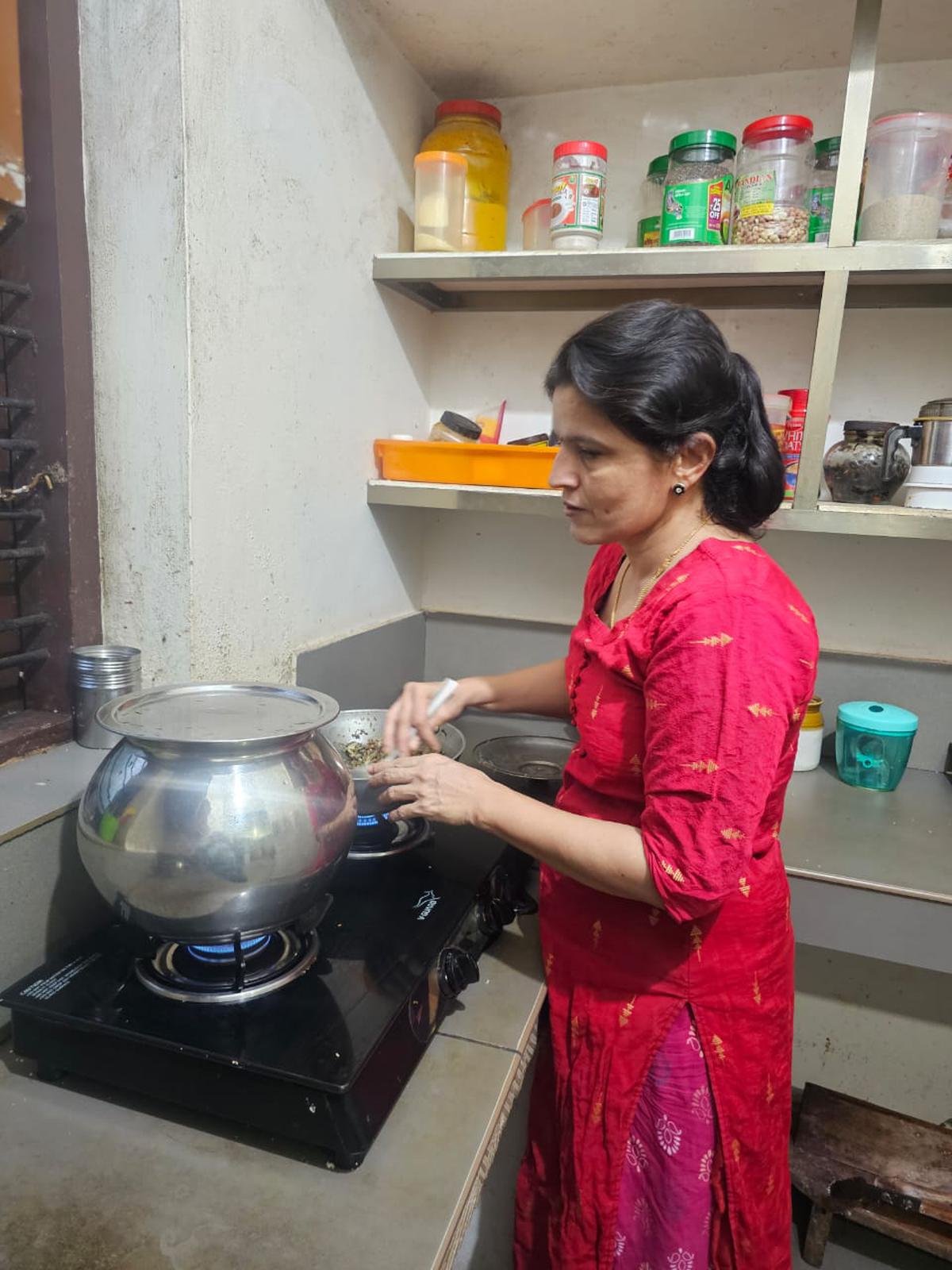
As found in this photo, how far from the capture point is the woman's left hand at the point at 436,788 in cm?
88

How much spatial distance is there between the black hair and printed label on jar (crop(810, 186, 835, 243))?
1.74 feet

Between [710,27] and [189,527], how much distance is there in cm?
116

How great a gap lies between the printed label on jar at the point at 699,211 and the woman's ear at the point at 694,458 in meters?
0.59

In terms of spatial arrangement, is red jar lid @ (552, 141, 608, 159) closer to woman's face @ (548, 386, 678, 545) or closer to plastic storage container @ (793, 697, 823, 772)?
woman's face @ (548, 386, 678, 545)

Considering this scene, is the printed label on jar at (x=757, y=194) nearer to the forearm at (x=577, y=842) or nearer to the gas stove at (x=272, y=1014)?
the forearm at (x=577, y=842)

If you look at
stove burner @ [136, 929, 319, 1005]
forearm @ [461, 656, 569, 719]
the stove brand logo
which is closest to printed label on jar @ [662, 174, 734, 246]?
forearm @ [461, 656, 569, 719]

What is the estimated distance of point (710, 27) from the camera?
1.32m

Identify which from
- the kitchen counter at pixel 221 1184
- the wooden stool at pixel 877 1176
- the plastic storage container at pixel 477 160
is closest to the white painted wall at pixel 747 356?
the plastic storage container at pixel 477 160

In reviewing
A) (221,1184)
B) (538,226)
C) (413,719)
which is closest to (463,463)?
(538,226)

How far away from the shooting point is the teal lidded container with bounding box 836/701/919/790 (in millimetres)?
1449

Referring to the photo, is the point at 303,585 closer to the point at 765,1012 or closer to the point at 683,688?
the point at 683,688

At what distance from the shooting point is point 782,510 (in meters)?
1.29

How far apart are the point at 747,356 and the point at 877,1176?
149 centimetres

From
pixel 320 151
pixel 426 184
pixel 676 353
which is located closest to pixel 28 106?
pixel 320 151
